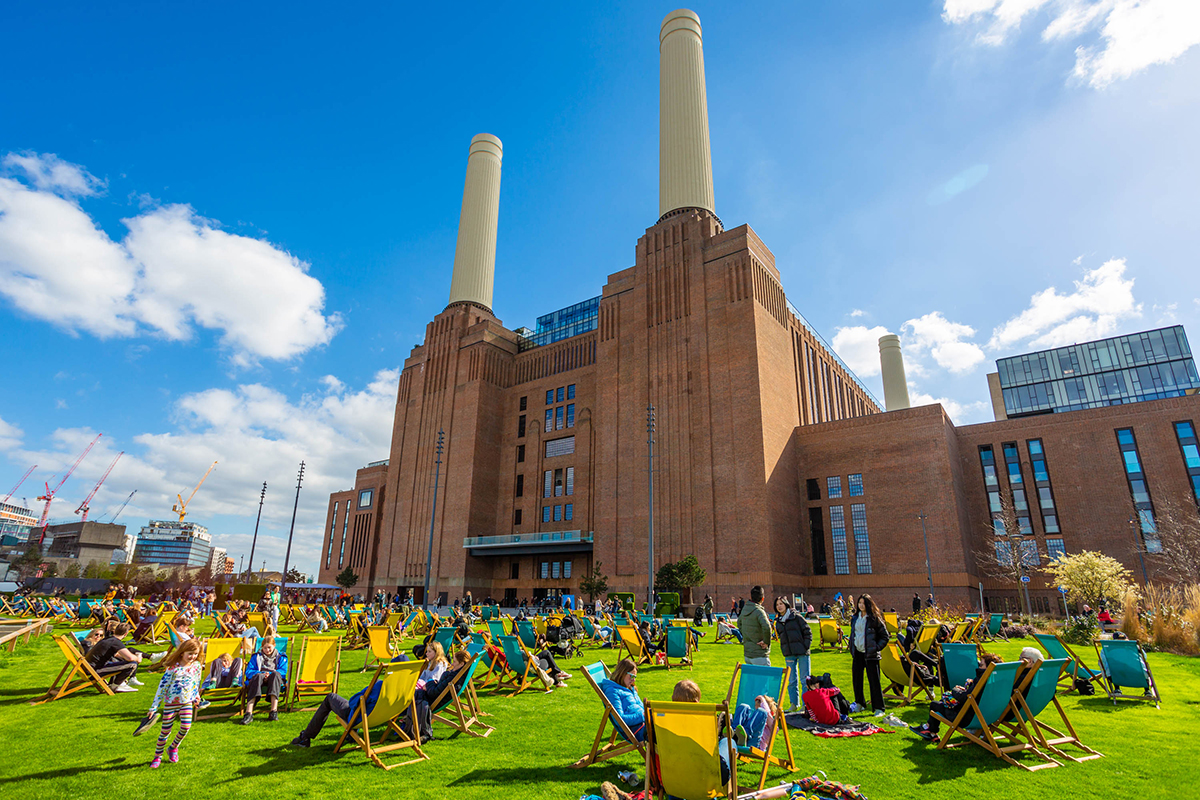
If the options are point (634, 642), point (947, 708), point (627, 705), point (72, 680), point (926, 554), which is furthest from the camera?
point (926, 554)

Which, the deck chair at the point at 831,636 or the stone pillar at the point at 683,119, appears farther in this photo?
the stone pillar at the point at 683,119

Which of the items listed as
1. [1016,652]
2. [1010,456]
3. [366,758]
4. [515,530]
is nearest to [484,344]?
[515,530]

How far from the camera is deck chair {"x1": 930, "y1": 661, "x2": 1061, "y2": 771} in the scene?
635 cm

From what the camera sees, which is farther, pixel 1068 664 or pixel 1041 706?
pixel 1068 664

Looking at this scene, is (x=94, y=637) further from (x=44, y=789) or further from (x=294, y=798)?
(x=294, y=798)

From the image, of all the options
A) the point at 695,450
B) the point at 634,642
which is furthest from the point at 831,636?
the point at 695,450

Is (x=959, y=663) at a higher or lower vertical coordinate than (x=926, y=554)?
lower

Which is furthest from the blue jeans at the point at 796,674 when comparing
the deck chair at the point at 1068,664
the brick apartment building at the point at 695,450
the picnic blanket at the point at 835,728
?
the brick apartment building at the point at 695,450

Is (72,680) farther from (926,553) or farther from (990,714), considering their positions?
(926,553)

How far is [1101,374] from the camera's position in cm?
8444

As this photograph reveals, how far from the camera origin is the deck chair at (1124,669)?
930cm

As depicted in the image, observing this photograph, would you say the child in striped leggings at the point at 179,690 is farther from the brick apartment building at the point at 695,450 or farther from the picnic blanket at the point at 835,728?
the brick apartment building at the point at 695,450

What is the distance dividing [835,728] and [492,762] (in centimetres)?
401

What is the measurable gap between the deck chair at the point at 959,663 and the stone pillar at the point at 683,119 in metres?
53.3
